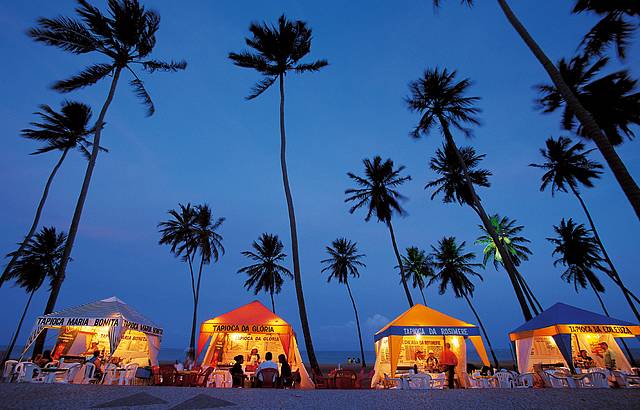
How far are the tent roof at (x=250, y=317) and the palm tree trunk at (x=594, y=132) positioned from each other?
40.6 ft

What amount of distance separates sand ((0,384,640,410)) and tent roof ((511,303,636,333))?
6.56 metres

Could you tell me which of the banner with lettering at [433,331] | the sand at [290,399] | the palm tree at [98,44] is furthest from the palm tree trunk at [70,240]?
the banner with lettering at [433,331]

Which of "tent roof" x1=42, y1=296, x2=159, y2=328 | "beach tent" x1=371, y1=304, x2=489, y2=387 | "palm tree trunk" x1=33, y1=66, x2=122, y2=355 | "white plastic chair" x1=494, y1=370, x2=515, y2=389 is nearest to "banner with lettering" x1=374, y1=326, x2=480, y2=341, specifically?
"beach tent" x1=371, y1=304, x2=489, y2=387

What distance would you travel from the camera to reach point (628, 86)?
1652 centimetres

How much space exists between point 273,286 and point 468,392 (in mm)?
31919

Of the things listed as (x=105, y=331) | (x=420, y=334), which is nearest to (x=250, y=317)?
(x=105, y=331)

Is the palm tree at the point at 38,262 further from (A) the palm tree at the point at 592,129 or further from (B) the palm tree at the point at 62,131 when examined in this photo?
(A) the palm tree at the point at 592,129

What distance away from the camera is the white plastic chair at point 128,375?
11.3 meters

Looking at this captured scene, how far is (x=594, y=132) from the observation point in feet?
25.7

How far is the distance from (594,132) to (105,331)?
19945mm

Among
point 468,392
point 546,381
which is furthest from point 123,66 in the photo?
point 546,381

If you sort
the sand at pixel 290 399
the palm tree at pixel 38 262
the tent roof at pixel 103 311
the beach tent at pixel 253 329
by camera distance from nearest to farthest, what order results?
the sand at pixel 290 399, the tent roof at pixel 103 311, the beach tent at pixel 253 329, the palm tree at pixel 38 262

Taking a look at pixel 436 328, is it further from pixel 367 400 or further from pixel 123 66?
pixel 123 66

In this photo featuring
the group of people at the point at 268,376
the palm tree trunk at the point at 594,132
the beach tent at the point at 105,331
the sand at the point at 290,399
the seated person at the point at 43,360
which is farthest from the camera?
the beach tent at the point at 105,331
